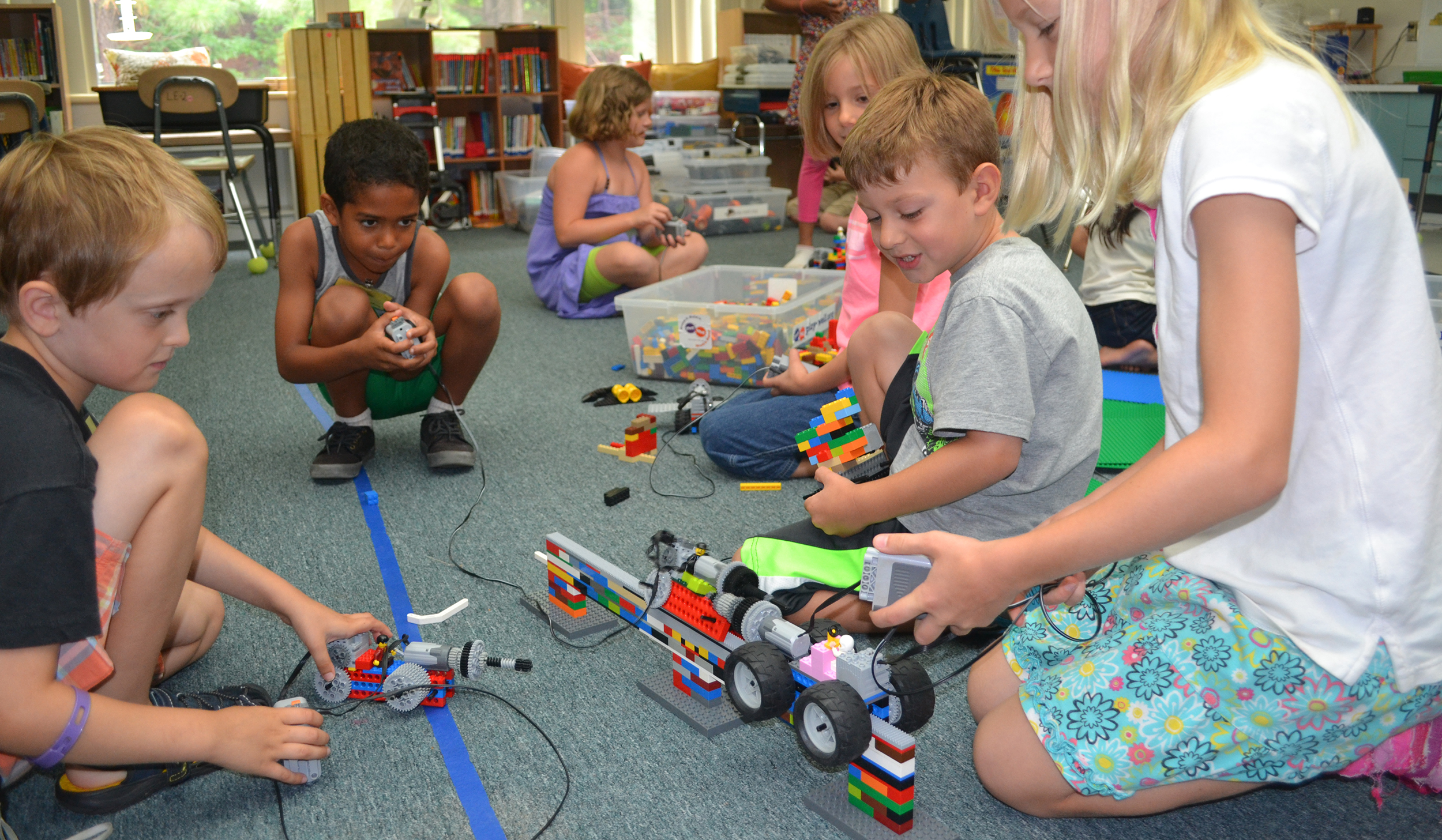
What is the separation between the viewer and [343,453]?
1.66 m

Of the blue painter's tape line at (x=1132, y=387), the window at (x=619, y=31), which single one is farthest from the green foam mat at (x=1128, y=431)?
the window at (x=619, y=31)

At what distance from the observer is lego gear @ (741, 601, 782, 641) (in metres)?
0.94

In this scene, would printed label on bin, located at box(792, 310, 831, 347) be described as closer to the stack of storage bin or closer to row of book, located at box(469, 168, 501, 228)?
the stack of storage bin

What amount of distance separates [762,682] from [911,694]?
129 mm

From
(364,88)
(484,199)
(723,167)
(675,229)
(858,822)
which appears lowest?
(858,822)

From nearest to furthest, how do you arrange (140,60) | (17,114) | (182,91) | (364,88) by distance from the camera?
(17,114), (182,91), (364,88), (140,60)

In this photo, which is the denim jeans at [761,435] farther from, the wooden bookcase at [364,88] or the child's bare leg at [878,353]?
the wooden bookcase at [364,88]

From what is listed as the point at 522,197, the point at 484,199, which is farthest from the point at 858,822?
the point at 484,199

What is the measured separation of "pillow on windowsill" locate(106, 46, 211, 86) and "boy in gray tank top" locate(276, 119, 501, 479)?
370 centimetres

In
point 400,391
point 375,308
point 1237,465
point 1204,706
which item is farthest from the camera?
point 400,391

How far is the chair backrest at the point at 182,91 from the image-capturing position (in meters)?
3.58

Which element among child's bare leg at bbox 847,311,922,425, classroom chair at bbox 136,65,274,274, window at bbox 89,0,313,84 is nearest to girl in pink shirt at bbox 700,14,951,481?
child's bare leg at bbox 847,311,922,425

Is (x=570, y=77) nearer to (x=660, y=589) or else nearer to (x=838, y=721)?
(x=660, y=589)

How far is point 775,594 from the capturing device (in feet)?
3.77
